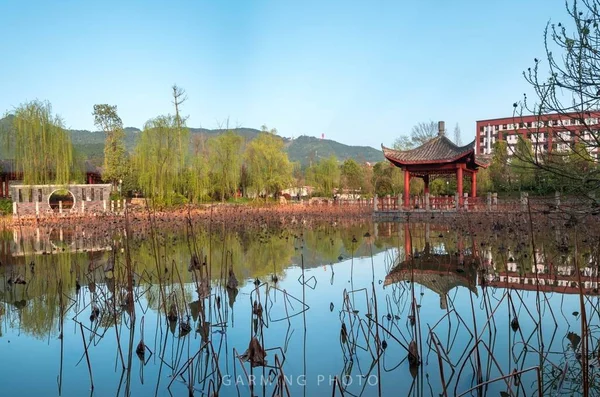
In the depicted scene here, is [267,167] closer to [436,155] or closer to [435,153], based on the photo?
[435,153]

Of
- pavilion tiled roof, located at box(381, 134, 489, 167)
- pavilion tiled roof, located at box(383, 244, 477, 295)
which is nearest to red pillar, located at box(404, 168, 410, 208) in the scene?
pavilion tiled roof, located at box(381, 134, 489, 167)

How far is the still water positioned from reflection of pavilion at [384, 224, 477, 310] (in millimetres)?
37

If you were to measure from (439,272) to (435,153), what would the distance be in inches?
569

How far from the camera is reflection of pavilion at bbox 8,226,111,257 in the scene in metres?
11.7

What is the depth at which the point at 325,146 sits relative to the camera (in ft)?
544

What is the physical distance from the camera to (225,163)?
→ 3359 cm

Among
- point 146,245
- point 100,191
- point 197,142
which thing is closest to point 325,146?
point 197,142

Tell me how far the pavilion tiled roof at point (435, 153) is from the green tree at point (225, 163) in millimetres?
13945

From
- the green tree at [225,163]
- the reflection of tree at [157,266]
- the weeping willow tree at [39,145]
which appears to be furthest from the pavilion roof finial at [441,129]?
the weeping willow tree at [39,145]

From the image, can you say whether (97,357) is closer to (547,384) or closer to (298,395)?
(298,395)

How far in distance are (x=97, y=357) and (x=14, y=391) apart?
79cm

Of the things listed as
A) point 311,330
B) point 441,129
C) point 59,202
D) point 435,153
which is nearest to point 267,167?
point 59,202

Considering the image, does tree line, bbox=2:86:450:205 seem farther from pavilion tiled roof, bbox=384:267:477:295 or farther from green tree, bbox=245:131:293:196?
pavilion tiled roof, bbox=384:267:477:295

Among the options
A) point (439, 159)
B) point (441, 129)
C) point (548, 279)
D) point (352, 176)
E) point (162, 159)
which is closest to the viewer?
point (548, 279)
